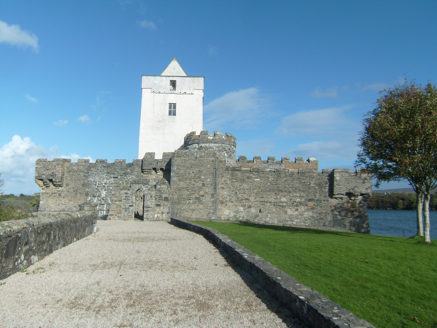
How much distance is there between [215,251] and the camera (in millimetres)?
8594

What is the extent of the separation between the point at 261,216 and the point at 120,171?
950 cm

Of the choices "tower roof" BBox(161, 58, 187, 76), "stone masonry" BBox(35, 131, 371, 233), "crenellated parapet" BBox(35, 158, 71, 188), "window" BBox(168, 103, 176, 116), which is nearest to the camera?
"stone masonry" BBox(35, 131, 371, 233)

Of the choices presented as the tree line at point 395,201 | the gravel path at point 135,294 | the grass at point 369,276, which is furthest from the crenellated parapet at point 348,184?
the tree line at point 395,201

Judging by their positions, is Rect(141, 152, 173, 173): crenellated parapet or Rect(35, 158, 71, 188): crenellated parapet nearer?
Rect(141, 152, 173, 173): crenellated parapet

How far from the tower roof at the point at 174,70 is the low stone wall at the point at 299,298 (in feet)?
92.3

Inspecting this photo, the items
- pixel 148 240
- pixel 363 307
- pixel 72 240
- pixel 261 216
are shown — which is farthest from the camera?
pixel 261 216

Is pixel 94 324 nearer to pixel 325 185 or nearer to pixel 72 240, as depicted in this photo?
pixel 72 240

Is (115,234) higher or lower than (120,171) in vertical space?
lower

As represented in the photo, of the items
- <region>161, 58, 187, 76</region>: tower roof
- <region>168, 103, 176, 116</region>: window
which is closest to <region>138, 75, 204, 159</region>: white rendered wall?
<region>168, 103, 176, 116</region>: window

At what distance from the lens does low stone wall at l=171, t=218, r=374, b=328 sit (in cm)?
338

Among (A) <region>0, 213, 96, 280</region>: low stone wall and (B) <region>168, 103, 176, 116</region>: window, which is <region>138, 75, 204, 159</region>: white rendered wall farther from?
(A) <region>0, 213, 96, 280</region>: low stone wall

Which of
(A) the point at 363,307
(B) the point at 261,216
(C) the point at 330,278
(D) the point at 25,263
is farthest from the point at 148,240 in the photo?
(B) the point at 261,216

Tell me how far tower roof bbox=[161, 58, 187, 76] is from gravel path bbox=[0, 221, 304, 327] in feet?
87.6

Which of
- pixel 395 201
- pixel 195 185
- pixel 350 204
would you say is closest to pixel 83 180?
pixel 195 185
